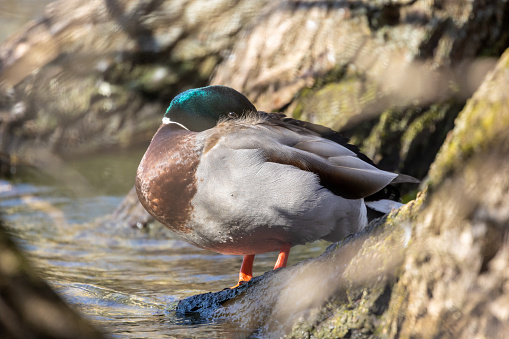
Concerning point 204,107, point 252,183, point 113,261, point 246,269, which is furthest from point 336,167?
point 113,261

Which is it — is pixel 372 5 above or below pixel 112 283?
above

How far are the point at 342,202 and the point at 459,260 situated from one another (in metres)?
1.85

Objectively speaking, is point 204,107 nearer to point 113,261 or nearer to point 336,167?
point 336,167

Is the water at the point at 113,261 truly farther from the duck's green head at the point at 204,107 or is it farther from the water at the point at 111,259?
the duck's green head at the point at 204,107

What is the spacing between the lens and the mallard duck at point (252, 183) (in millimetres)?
3406

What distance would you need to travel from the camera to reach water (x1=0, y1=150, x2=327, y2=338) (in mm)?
3256

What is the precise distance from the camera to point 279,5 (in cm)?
580

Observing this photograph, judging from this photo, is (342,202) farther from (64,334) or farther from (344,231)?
(64,334)

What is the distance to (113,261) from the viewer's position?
4711 millimetres

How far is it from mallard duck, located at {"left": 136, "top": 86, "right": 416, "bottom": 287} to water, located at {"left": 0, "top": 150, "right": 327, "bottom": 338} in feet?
1.35

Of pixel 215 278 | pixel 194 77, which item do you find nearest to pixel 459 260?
pixel 215 278

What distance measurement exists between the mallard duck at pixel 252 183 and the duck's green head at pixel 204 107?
0.04ft

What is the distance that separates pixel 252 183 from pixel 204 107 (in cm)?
83

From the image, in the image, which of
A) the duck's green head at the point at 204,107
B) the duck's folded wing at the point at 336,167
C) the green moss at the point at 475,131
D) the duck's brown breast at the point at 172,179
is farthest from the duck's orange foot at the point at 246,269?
the green moss at the point at 475,131
